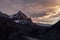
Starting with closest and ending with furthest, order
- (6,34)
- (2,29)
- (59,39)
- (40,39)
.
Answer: (59,39) → (40,39) → (6,34) → (2,29)

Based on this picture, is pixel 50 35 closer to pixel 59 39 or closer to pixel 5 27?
pixel 59 39

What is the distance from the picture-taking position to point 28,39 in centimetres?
9525

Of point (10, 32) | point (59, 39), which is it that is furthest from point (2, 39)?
point (59, 39)

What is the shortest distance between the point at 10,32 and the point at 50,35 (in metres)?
27.4

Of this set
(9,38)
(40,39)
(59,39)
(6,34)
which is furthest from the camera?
(6,34)

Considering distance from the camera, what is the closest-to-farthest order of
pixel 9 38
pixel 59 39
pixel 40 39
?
pixel 59 39 < pixel 40 39 < pixel 9 38

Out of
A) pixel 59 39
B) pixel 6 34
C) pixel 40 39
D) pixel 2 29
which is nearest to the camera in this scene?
pixel 59 39

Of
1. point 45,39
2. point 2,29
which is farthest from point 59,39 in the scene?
point 2,29

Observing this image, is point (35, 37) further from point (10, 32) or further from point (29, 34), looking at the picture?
point (10, 32)

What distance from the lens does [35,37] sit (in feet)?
328

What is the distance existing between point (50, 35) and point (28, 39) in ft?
35.9

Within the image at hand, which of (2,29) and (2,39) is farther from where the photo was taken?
(2,29)

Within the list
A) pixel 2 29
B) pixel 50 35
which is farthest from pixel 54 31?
pixel 2 29

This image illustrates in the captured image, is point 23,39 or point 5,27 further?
point 5,27
